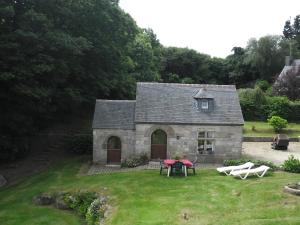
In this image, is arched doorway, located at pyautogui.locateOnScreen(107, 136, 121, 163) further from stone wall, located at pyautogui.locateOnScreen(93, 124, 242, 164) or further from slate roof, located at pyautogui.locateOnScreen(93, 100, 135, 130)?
slate roof, located at pyautogui.locateOnScreen(93, 100, 135, 130)

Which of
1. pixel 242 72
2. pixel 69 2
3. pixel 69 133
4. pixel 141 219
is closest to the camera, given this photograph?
pixel 141 219

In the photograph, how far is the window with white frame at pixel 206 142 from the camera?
28.6 metres

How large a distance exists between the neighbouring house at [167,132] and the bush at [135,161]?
13.4 inches

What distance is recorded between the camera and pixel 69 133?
37.0 m

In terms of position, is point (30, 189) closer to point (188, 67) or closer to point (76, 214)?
point (76, 214)

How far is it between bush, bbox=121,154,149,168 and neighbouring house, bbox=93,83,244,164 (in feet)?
1.12

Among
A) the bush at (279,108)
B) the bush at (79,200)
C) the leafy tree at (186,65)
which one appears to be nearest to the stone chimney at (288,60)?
the leafy tree at (186,65)

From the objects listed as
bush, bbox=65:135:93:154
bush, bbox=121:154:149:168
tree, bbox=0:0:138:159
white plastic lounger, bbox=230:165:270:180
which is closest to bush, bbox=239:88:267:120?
tree, bbox=0:0:138:159

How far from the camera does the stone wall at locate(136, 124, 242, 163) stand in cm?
2838

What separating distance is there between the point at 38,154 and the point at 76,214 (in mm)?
13473

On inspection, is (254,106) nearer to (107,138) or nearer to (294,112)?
(294,112)

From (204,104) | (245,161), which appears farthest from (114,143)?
(245,161)

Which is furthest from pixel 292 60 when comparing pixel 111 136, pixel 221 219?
pixel 221 219

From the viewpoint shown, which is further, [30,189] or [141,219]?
[30,189]
